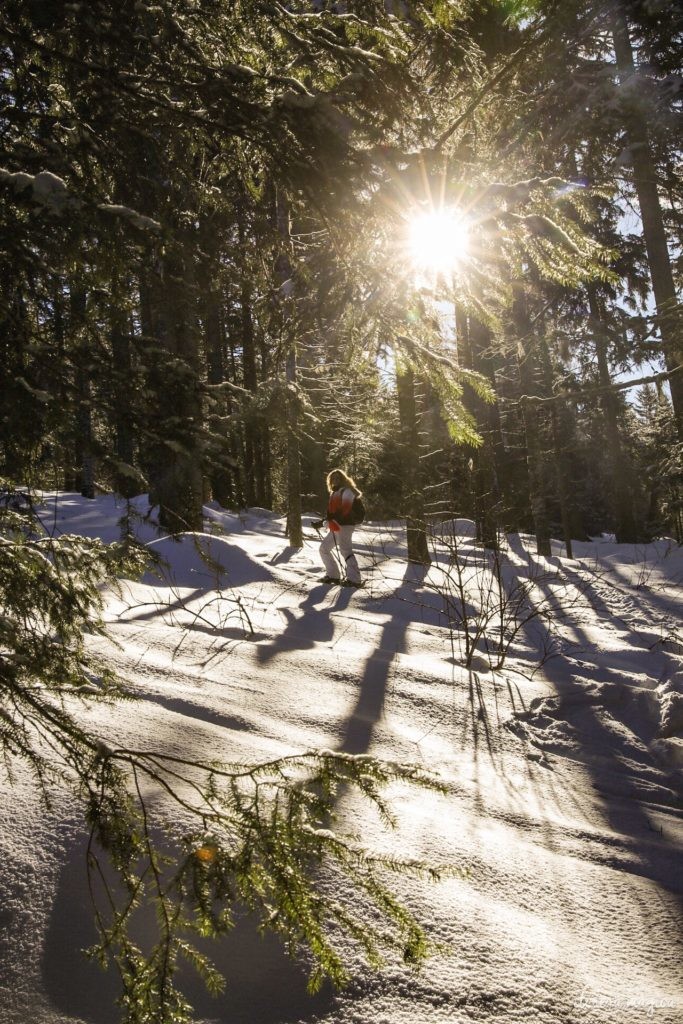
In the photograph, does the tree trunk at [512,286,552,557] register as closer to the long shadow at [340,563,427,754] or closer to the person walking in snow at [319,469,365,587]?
the person walking in snow at [319,469,365,587]

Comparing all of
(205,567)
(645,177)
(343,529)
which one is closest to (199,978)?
(205,567)

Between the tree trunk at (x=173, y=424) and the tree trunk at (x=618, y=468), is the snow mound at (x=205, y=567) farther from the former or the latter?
the tree trunk at (x=618, y=468)

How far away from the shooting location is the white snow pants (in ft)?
27.8

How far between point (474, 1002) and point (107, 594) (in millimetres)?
4772

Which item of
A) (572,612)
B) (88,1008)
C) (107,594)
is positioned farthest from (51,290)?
(572,612)

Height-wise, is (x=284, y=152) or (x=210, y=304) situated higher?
(x=284, y=152)

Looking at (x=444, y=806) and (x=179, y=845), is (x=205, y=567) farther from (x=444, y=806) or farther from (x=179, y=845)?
(x=179, y=845)

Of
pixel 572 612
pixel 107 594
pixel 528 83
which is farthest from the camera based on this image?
pixel 528 83

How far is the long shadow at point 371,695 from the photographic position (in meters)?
3.19

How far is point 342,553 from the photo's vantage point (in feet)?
28.5

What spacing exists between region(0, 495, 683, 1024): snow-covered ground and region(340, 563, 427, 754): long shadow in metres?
0.02

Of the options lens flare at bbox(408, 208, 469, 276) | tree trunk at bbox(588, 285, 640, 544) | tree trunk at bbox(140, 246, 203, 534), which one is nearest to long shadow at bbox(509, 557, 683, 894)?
tree trunk at bbox(140, 246, 203, 534)

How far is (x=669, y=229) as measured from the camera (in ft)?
45.8

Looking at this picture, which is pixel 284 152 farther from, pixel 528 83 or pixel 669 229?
pixel 669 229
